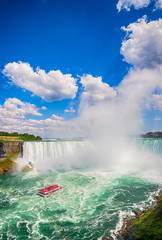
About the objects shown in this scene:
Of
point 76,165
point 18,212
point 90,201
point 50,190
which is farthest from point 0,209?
point 76,165

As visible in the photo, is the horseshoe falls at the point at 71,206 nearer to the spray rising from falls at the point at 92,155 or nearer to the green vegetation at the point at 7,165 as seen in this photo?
the green vegetation at the point at 7,165

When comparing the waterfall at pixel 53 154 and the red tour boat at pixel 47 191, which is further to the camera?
the waterfall at pixel 53 154

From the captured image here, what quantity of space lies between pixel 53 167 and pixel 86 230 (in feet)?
87.7

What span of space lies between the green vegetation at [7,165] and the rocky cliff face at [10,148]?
1155 mm

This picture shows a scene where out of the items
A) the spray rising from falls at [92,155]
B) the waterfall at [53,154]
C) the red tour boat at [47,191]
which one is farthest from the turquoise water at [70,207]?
the spray rising from falls at [92,155]

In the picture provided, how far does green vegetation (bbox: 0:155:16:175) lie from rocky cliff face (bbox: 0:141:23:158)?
1155 mm

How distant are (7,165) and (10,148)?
15.6 ft

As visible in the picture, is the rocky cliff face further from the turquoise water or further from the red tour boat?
the red tour boat

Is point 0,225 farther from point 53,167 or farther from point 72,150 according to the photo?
point 72,150

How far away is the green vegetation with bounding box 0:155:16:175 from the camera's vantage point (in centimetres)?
3017

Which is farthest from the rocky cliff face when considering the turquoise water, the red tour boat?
the red tour boat

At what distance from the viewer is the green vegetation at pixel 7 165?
30.2m

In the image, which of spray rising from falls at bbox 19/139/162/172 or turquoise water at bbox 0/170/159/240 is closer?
turquoise water at bbox 0/170/159/240

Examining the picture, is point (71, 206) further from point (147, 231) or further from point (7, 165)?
point (7, 165)
